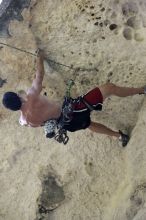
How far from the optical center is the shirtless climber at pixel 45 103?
4.93 m

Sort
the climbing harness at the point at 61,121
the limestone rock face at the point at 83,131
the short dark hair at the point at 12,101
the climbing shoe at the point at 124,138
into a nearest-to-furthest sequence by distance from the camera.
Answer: the short dark hair at the point at 12,101 < the climbing harness at the point at 61,121 < the limestone rock face at the point at 83,131 < the climbing shoe at the point at 124,138

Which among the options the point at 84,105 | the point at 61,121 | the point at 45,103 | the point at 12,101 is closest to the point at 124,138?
the point at 84,105

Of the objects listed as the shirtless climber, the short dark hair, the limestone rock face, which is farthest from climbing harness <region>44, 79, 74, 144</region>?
the limestone rock face

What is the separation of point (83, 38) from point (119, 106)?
3.10 ft

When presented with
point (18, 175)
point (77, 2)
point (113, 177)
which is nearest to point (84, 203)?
point (113, 177)

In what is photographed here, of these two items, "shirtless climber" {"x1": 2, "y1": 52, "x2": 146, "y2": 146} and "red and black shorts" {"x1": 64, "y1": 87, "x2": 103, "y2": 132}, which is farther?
"red and black shorts" {"x1": 64, "y1": 87, "x2": 103, "y2": 132}

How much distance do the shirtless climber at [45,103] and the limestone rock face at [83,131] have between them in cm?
44

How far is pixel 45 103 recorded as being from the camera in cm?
498

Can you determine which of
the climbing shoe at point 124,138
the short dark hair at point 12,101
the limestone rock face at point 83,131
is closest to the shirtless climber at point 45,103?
the short dark hair at point 12,101

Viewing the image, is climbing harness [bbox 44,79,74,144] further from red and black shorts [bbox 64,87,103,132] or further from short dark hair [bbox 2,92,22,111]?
short dark hair [bbox 2,92,22,111]

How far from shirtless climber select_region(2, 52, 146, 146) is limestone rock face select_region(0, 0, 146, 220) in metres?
0.44

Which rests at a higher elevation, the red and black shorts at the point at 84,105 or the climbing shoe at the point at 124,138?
the red and black shorts at the point at 84,105

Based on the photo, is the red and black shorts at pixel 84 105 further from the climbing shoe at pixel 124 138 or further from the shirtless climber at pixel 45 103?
the climbing shoe at pixel 124 138

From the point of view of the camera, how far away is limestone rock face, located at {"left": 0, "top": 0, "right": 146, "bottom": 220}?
525 cm
